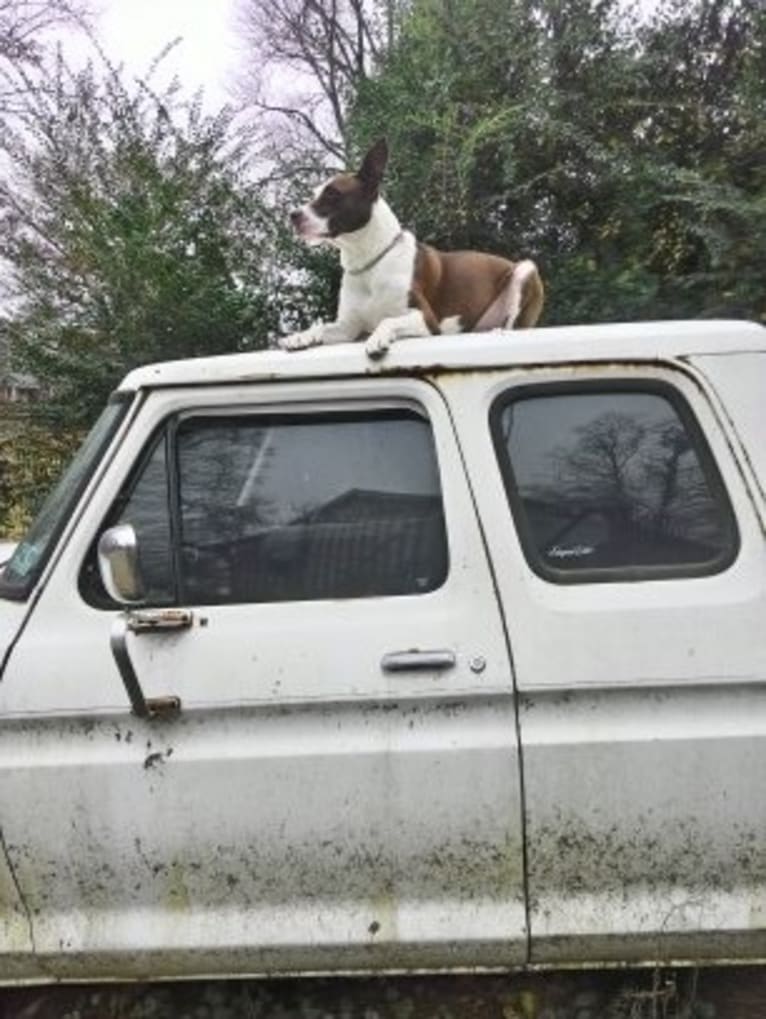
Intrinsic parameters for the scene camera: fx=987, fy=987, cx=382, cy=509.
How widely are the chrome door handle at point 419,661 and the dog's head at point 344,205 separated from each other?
1.69 meters

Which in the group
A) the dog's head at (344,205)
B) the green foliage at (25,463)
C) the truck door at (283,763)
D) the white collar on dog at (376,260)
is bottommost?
the green foliage at (25,463)

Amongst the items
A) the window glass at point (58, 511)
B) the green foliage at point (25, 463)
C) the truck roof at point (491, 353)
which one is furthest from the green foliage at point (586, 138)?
the window glass at point (58, 511)

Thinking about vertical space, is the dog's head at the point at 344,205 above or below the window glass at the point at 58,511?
above

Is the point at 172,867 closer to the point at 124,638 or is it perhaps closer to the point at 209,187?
the point at 124,638

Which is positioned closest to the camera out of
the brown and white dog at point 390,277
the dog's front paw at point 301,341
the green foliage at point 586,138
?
the dog's front paw at point 301,341

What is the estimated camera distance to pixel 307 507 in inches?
96.2

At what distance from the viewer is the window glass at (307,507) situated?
7.78 feet

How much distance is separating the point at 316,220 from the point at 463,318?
63 centimetres

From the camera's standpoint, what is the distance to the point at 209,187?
922cm

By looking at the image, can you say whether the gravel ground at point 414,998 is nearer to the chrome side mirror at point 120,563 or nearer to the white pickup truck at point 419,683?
the white pickup truck at point 419,683

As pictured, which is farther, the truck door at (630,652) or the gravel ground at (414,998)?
the gravel ground at (414,998)

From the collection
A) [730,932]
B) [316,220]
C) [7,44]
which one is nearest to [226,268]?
[316,220]

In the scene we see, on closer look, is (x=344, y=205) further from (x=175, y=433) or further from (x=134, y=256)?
(x=134, y=256)

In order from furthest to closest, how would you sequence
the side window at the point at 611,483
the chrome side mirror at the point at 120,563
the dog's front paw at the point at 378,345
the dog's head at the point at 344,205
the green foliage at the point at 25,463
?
1. the green foliage at the point at 25,463
2. the dog's head at the point at 344,205
3. the dog's front paw at the point at 378,345
4. the side window at the point at 611,483
5. the chrome side mirror at the point at 120,563
